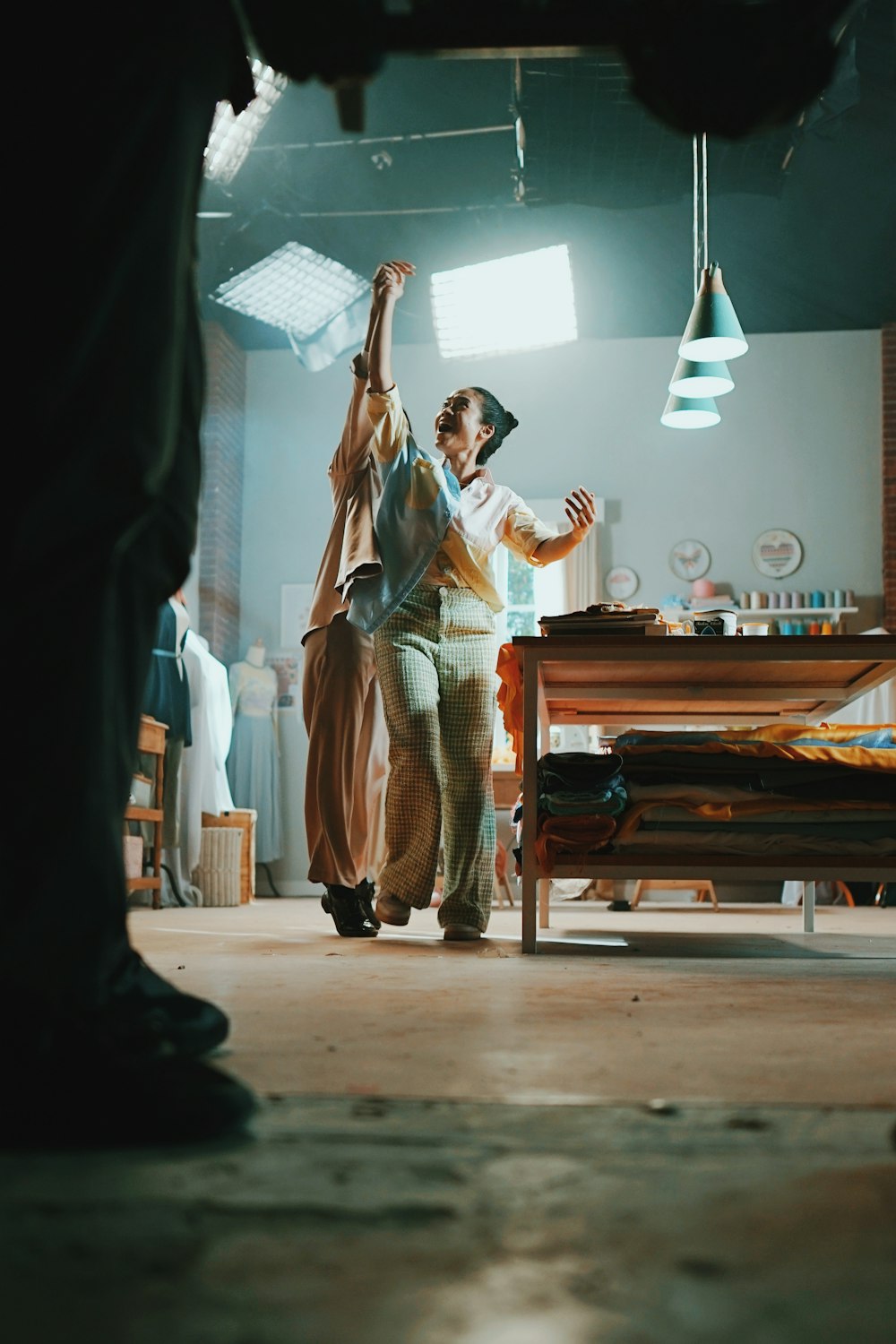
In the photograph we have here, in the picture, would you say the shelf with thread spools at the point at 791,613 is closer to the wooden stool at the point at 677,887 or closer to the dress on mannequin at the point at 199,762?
the wooden stool at the point at 677,887

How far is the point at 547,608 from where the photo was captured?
862 centimetres

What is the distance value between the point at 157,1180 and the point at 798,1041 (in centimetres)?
86

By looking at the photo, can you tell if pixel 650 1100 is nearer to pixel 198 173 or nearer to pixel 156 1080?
pixel 156 1080

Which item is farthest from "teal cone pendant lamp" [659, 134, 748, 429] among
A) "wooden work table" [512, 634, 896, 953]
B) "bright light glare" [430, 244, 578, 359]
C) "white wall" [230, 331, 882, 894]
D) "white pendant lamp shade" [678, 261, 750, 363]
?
"white wall" [230, 331, 882, 894]

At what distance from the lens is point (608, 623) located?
117 inches

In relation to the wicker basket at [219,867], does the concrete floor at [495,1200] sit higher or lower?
higher

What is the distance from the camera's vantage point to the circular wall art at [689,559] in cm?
848

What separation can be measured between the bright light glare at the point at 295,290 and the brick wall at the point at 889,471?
3.65 m

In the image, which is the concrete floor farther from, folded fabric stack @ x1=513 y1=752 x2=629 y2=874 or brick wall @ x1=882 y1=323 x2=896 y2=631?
brick wall @ x1=882 y1=323 x2=896 y2=631

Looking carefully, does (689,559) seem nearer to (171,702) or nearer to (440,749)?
(171,702)

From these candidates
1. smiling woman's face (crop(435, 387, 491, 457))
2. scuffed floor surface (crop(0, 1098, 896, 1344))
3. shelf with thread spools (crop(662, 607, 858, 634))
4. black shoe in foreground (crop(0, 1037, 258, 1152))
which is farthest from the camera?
shelf with thread spools (crop(662, 607, 858, 634))

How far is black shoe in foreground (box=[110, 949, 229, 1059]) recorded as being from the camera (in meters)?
0.90

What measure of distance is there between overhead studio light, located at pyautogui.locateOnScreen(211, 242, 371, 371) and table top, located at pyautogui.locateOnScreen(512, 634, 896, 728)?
15.8 feet

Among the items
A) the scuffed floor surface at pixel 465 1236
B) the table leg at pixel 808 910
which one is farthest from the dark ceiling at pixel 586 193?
the scuffed floor surface at pixel 465 1236
